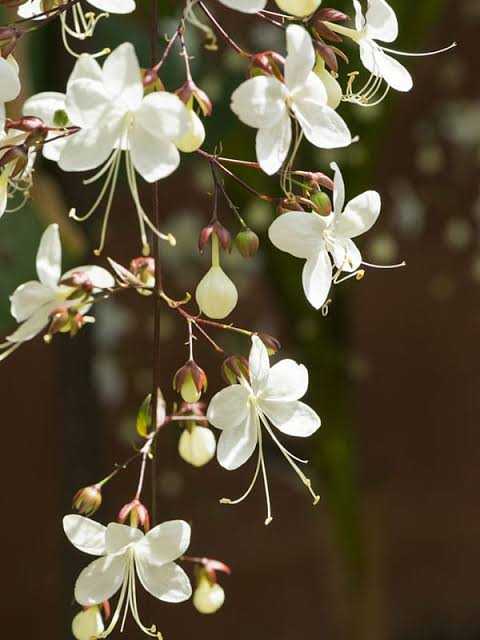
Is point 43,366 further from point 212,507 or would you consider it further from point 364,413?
point 364,413

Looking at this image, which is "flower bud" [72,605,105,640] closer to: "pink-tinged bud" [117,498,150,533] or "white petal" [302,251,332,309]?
"pink-tinged bud" [117,498,150,533]

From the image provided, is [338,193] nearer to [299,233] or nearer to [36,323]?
[299,233]

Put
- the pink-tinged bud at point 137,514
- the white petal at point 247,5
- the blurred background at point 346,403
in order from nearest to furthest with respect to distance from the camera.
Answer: the white petal at point 247,5
the pink-tinged bud at point 137,514
the blurred background at point 346,403

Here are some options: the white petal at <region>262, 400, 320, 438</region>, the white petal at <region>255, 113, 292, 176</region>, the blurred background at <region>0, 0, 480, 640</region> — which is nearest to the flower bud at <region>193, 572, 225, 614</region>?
the white petal at <region>262, 400, 320, 438</region>

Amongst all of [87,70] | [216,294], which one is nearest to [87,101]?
[87,70]

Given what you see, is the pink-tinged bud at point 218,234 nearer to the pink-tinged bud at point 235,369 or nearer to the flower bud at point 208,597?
the pink-tinged bud at point 235,369

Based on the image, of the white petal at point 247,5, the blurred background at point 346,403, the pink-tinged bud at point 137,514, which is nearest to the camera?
the white petal at point 247,5

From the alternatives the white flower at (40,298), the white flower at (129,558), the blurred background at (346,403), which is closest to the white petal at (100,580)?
the white flower at (129,558)
